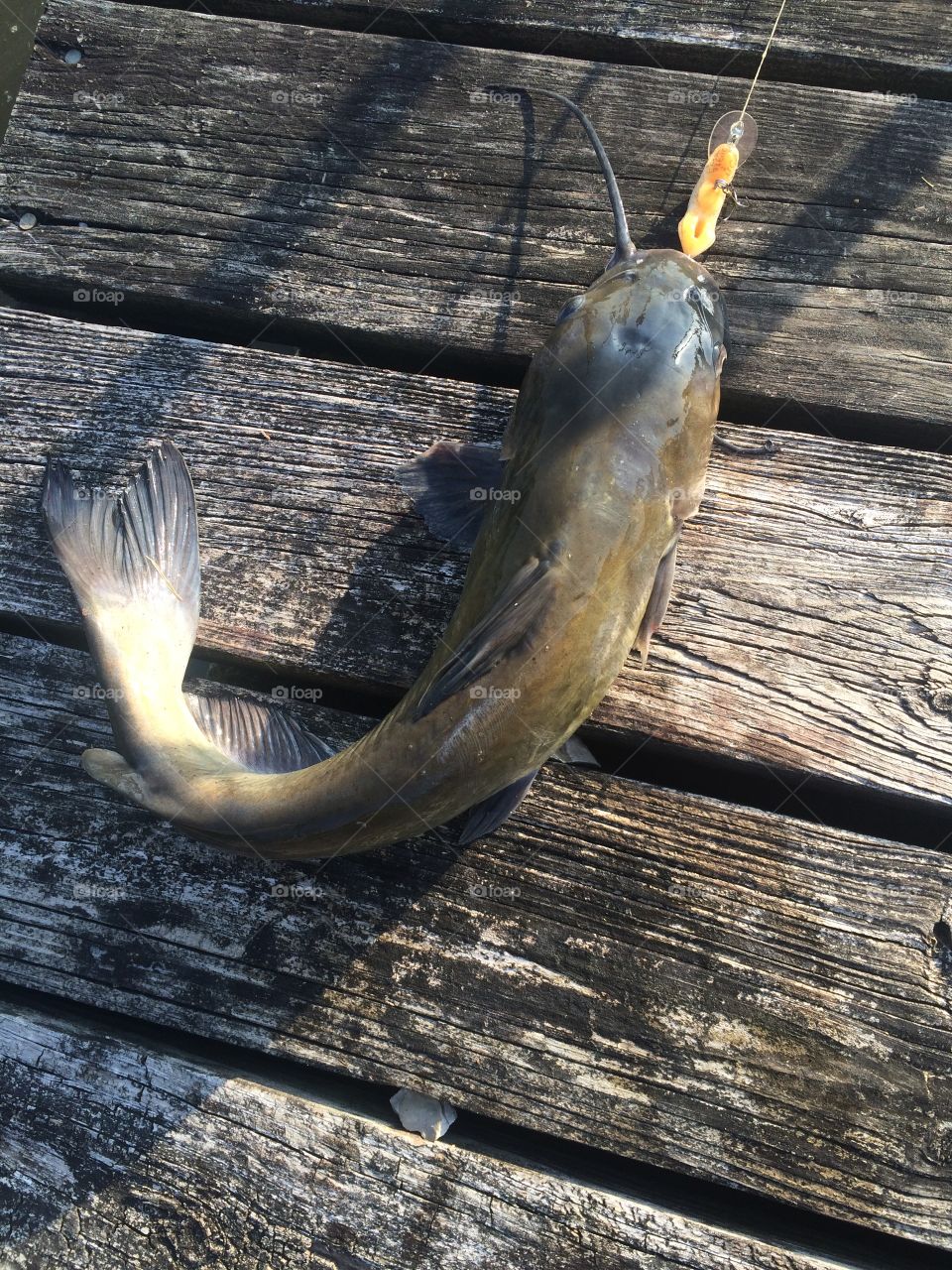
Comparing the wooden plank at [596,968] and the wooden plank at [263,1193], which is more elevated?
the wooden plank at [596,968]

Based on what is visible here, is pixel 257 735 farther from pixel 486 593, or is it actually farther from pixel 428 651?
pixel 486 593

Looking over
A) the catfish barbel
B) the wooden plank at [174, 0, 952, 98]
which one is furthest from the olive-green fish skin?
the wooden plank at [174, 0, 952, 98]

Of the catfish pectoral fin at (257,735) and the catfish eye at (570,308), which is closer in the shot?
the catfish pectoral fin at (257,735)

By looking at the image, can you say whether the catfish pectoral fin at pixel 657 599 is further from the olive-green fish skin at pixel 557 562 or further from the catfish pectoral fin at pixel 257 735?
the catfish pectoral fin at pixel 257 735

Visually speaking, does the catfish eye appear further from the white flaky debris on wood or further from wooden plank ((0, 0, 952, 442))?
the white flaky debris on wood

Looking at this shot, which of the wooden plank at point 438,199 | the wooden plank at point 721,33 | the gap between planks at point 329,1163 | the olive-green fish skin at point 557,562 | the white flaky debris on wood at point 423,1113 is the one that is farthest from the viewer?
the wooden plank at point 721,33

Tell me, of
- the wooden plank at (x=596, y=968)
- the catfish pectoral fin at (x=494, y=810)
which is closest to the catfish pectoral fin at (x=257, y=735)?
the wooden plank at (x=596, y=968)

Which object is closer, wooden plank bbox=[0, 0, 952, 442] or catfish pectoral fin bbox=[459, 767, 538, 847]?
catfish pectoral fin bbox=[459, 767, 538, 847]
